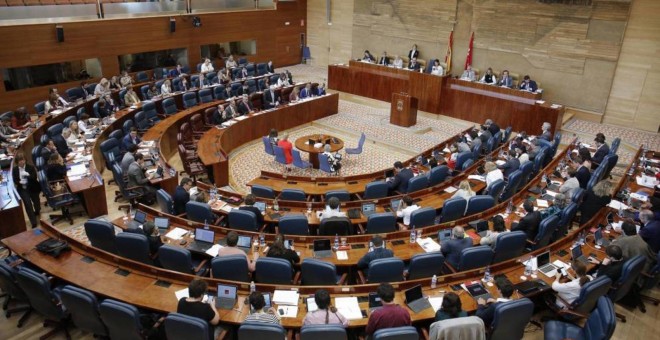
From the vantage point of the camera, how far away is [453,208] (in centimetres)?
840

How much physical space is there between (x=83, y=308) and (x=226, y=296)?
1.71 metres

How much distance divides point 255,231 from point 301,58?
19.5 metres

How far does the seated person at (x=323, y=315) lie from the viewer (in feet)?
17.1

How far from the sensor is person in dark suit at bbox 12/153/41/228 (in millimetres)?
9133

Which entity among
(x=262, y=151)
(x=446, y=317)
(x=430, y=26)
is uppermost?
(x=430, y=26)

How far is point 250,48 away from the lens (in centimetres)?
2377

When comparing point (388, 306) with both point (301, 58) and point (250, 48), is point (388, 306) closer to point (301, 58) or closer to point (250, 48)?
point (250, 48)

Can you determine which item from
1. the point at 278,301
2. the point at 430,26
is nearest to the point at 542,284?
the point at 278,301

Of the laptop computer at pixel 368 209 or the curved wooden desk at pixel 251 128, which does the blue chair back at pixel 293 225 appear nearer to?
the laptop computer at pixel 368 209

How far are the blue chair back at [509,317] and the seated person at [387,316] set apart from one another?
1.08 meters

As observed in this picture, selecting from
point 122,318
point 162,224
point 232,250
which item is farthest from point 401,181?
point 122,318

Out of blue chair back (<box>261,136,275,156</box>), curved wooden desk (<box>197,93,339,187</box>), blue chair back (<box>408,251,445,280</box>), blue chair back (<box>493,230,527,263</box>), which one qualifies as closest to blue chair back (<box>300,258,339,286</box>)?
blue chair back (<box>408,251,445,280</box>)

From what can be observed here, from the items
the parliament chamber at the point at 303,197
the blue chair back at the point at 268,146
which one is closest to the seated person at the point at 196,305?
the parliament chamber at the point at 303,197

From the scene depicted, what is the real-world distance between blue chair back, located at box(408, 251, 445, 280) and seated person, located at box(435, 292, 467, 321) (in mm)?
1235
